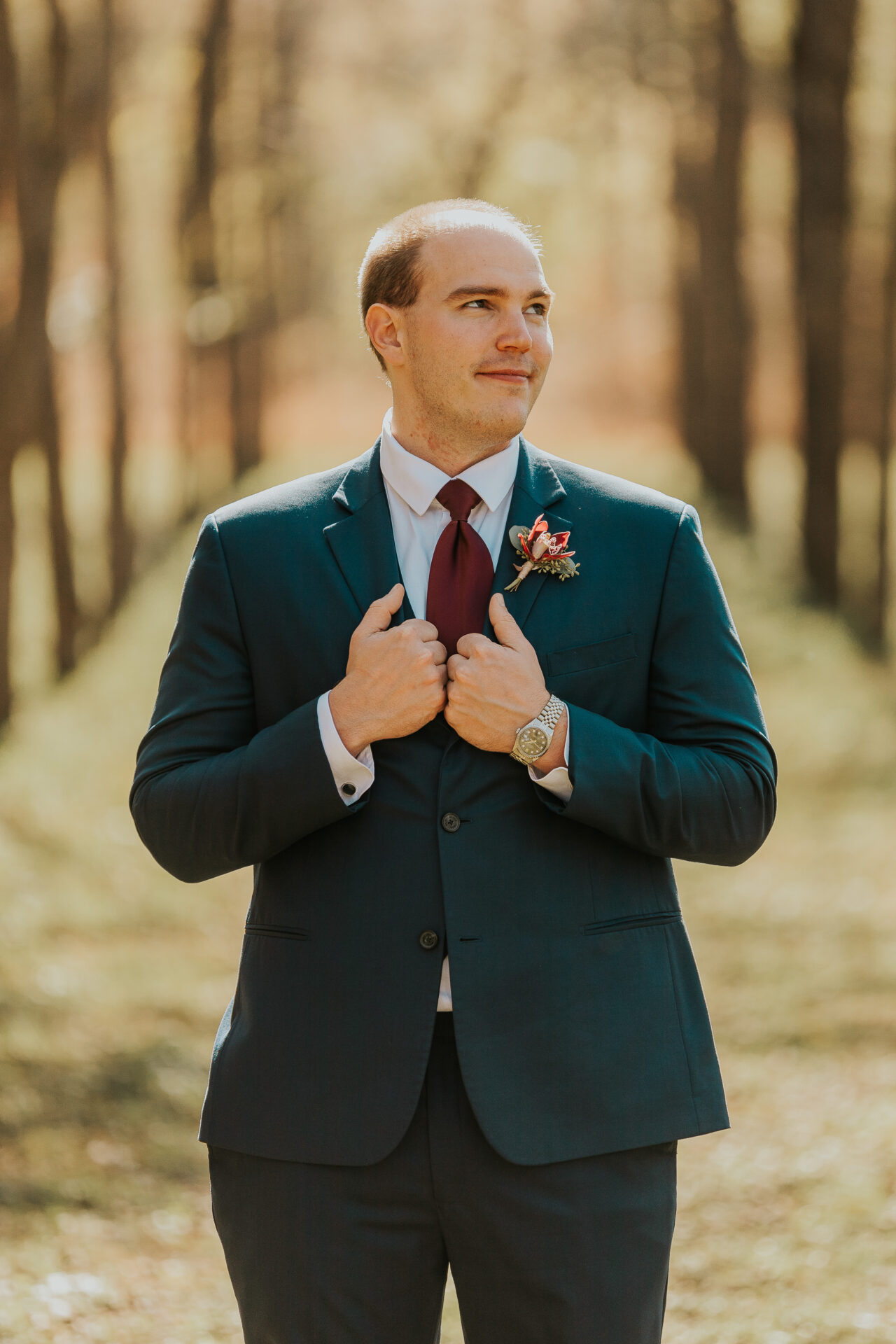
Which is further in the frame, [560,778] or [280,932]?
[280,932]

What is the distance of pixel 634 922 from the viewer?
2.42 metres

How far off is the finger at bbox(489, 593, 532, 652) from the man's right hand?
9 cm

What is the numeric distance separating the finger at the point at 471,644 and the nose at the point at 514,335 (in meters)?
0.48

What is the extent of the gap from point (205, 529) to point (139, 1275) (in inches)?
115

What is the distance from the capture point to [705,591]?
2.48 m

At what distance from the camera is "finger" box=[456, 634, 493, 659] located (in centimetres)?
231

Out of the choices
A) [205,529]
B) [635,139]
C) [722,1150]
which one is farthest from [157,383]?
[205,529]

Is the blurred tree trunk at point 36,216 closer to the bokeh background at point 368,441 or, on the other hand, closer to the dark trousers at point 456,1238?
the bokeh background at point 368,441

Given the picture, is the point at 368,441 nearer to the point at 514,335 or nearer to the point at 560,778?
the point at 514,335

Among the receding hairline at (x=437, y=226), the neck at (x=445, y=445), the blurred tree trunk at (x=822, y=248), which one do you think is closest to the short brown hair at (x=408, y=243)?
the receding hairline at (x=437, y=226)

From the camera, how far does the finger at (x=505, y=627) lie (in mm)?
2340

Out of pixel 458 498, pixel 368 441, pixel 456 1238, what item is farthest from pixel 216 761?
pixel 368 441

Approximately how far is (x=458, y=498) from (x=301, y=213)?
1054 inches

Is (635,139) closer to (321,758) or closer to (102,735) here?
(102,735)
